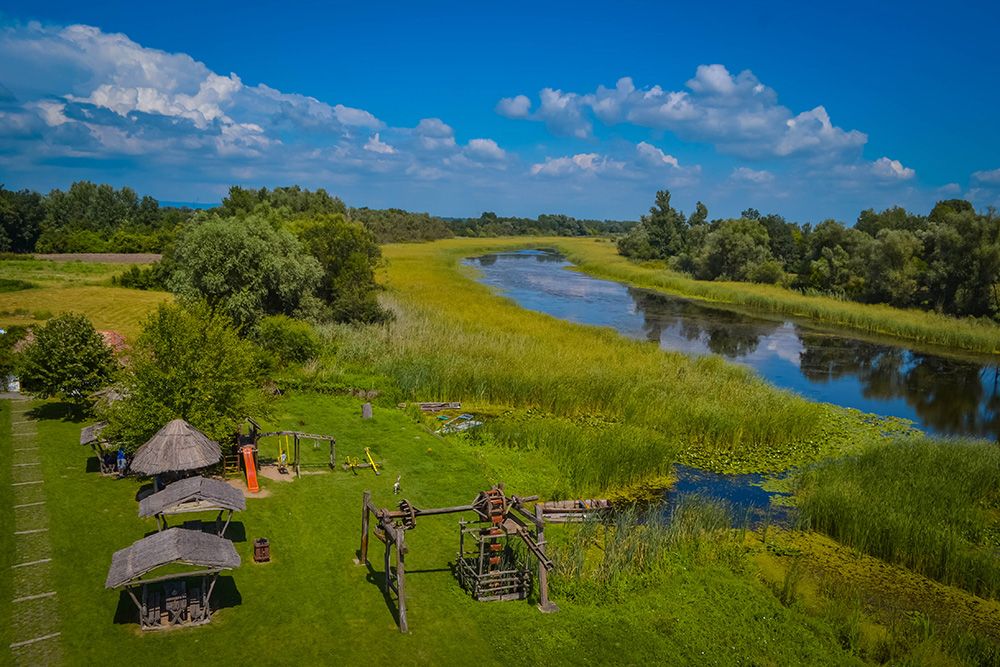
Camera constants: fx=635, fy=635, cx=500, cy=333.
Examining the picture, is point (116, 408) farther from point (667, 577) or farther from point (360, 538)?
point (667, 577)

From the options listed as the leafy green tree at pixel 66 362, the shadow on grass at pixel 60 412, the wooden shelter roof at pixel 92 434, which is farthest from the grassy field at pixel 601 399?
the wooden shelter roof at pixel 92 434

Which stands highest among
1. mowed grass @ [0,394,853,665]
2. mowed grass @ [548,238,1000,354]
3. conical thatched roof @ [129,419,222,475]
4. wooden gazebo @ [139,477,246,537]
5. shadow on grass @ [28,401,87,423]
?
mowed grass @ [548,238,1000,354]

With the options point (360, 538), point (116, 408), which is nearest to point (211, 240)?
point (116, 408)

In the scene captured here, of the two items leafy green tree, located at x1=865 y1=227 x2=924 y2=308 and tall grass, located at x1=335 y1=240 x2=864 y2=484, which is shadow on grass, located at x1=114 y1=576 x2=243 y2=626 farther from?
leafy green tree, located at x1=865 y1=227 x2=924 y2=308

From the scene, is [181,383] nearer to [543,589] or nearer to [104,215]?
[543,589]

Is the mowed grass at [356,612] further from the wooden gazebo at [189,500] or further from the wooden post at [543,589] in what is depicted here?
the wooden gazebo at [189,500]

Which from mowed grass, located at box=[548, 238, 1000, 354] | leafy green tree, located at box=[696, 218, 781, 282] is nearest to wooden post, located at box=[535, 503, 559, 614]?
mowed grass, located at box=[548, 238, 1000, 354]

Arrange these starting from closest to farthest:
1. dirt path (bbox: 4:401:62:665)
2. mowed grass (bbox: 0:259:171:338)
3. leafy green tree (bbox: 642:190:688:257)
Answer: dirt path (bbox: 4:401:62:665) < mowed grass (bbox: 0:259:171:338) < leafy green tree (bbox: 642:190:688:257)

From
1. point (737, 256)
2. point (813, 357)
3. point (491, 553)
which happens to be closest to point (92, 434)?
point (491, 553)
